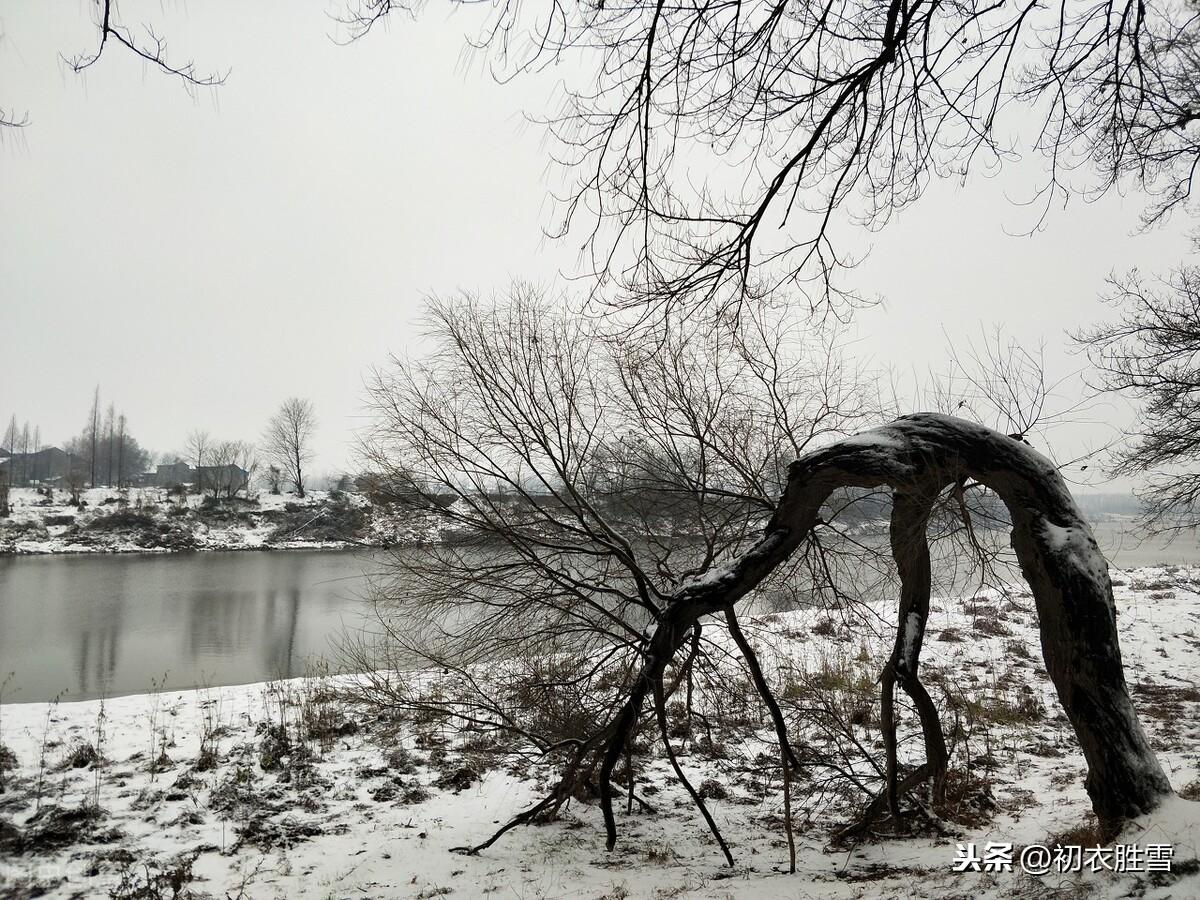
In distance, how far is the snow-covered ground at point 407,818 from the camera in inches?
160

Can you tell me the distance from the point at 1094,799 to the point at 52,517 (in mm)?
30615

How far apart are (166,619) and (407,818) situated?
45.4ft

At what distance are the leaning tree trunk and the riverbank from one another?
18.6m

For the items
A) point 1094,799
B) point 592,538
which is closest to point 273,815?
point 592,538

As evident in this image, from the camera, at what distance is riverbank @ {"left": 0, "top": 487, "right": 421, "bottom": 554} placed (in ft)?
74.7

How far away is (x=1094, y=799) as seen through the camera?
11.2 ft

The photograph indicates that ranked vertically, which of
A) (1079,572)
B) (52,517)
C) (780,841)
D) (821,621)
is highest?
(52,517)

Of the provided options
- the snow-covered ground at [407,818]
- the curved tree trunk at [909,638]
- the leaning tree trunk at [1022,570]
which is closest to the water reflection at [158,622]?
the snow-covered ground at [407,818]

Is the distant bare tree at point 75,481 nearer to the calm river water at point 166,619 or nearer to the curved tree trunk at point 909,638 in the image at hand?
the calm river water at point 166,619

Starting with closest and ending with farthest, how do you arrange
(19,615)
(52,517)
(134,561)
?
(19,615), (52,517), (134,561)

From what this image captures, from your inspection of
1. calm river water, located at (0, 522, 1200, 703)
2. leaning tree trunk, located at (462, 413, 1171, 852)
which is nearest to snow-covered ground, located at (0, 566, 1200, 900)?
leaning tree trunk, located at (462, 413, 1171, 852)

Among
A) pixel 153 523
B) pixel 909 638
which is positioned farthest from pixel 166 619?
pixel 909 638

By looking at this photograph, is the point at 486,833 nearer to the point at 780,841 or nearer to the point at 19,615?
the point at 780,841

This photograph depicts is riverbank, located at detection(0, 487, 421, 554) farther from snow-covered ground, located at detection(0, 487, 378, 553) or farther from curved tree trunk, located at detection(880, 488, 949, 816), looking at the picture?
curved tree trunk, located at detection(880, 488, 949, 816)
